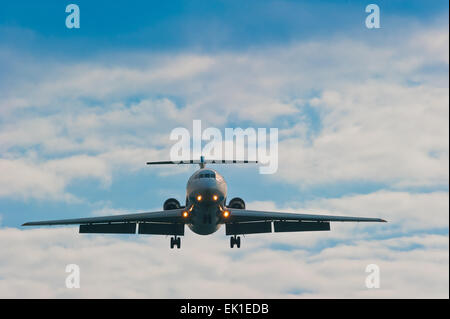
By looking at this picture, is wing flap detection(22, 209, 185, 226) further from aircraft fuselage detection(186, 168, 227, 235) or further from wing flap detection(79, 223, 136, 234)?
aircraft fuselage detection(186, 168, 227, 235)

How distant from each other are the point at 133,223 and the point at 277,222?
11.8m

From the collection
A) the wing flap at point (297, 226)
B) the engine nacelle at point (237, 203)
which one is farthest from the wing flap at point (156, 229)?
the wing flap at point (297, 226)

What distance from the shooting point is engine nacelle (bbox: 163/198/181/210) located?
2110 inches

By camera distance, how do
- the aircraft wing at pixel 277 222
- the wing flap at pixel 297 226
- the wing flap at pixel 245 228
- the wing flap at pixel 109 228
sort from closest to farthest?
the aircraft wing at pixel 277 222
the wing flap at pixel 109 228
the wing flap at pixel 297 226
the wing flap at pixel 245 228

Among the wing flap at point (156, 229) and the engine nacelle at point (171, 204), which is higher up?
the engine nacelle at point (171, 204)

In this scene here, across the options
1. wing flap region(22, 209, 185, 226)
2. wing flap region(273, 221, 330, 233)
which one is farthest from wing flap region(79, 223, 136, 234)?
wing flap region(273, 221, 330, 233)

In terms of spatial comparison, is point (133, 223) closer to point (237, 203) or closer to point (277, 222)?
point (237, 203)

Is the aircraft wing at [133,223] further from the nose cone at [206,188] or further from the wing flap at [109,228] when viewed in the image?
the nose cone at [206,188]

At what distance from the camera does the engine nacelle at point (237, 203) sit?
175ft

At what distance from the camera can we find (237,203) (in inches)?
2108

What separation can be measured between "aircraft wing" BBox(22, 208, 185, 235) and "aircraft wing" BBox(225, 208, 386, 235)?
14.0ft
